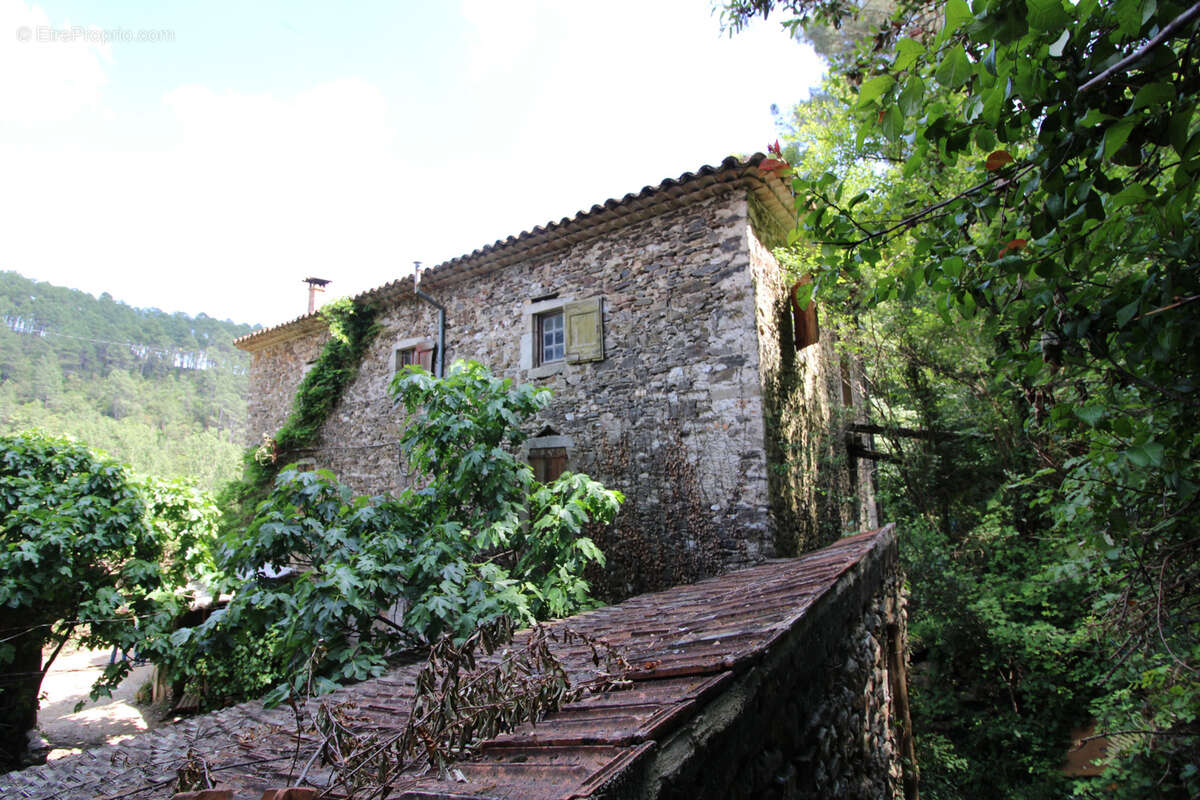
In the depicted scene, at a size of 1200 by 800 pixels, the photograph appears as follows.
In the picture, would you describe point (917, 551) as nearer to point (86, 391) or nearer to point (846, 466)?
point (846, 466)

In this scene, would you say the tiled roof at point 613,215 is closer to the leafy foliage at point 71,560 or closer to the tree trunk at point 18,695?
the leafy foliage at point 71,560

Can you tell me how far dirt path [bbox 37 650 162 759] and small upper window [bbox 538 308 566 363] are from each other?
22.2 feet

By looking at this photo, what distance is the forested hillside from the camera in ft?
129

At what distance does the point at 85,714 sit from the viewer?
9.97m

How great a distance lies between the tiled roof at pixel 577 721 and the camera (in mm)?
1200

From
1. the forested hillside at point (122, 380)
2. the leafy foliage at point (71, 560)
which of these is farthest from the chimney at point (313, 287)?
the forested hillside at point (122, 380)

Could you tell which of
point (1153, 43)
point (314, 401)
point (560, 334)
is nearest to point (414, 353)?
point (314, 401)

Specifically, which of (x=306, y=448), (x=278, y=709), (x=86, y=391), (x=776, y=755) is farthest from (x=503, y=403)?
(x=86, y=391)

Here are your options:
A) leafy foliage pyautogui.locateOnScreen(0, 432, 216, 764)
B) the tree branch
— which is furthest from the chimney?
the tree branch

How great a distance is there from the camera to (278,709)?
10.6 ft

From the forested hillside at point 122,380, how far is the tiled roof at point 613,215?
3442cm

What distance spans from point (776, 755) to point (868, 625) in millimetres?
2118

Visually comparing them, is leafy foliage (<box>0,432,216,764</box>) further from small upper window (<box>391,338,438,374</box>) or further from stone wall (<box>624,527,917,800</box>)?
stone wall (<box>624,527,917,800</box>)

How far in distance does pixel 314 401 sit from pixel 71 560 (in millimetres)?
4174
